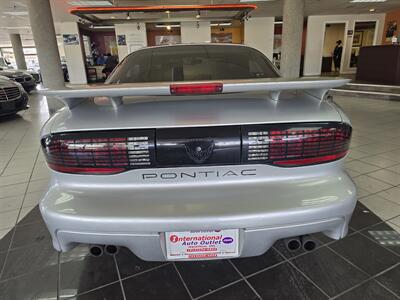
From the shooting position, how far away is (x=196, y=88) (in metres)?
1.07

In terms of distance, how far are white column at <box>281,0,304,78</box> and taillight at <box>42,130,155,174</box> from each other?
626 cm

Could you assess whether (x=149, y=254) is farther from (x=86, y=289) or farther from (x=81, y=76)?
(x=81, y=76)

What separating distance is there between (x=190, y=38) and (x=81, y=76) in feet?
19.9

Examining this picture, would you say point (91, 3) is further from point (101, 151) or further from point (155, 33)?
point (101, 151)

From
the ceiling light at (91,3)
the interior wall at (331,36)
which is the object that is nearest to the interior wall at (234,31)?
the interior wall at (331,36)

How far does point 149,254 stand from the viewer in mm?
1126

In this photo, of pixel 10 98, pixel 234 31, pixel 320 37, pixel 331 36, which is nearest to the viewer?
pixel 10 98

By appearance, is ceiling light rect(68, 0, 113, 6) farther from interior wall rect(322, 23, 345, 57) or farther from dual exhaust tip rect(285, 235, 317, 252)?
interior wall rect(322, 23, 345, 57)

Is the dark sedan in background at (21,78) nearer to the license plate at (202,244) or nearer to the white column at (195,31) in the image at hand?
the white column at (195,31)

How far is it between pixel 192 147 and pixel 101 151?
0.37m

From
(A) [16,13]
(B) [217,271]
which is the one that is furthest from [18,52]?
(B) [217,271]

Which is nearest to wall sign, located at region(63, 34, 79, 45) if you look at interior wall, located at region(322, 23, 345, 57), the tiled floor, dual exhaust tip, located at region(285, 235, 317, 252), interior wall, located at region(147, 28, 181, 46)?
interior wall, located at region(147, 28, 181, 46)

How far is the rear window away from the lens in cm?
186

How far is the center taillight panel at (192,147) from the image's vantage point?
3.64ft
